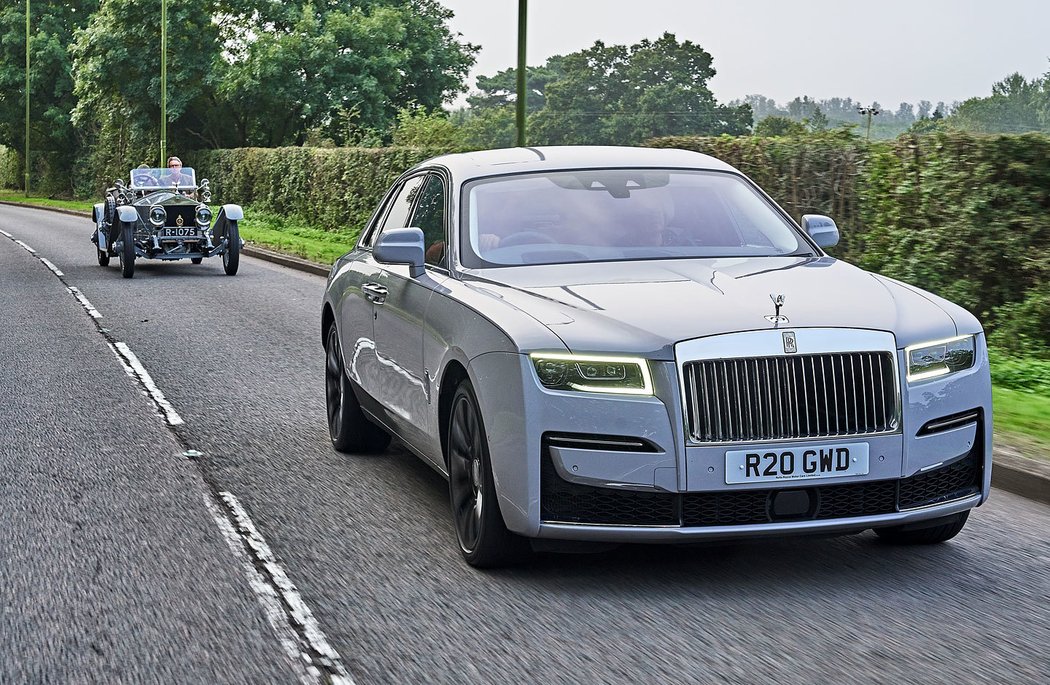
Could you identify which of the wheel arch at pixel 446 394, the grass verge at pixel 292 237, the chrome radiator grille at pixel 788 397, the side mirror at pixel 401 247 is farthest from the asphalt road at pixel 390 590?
the grass verge at pixel 292 237

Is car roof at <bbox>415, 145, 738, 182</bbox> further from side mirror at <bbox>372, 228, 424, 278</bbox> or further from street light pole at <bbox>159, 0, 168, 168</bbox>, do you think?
street light pole at <bbox>159, 0, 168, 168</bbox>

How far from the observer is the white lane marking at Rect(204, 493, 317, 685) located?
13.9 feet

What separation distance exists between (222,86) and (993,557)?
151 ft

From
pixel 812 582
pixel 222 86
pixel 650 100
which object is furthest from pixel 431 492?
pixel 650 100

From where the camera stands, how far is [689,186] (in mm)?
6637

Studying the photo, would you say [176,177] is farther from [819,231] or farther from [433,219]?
[819,231]

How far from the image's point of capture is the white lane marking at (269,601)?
424cm

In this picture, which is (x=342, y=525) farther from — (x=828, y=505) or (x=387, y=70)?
(x=387, y=70)

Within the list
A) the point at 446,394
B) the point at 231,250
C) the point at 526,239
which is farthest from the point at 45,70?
the point at 446,394

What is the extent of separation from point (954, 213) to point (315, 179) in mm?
25047

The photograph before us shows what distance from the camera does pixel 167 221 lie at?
73.1 ft

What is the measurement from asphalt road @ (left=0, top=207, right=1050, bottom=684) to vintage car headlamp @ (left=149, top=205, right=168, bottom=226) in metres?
14.1

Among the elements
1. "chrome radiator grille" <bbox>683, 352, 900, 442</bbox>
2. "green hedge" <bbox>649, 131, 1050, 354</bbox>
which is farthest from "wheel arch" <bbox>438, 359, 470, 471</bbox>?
"green hedge" <bbox>649, 131, 1050, 354</bbox>

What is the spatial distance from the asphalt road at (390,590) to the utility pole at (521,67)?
14.2 metres
